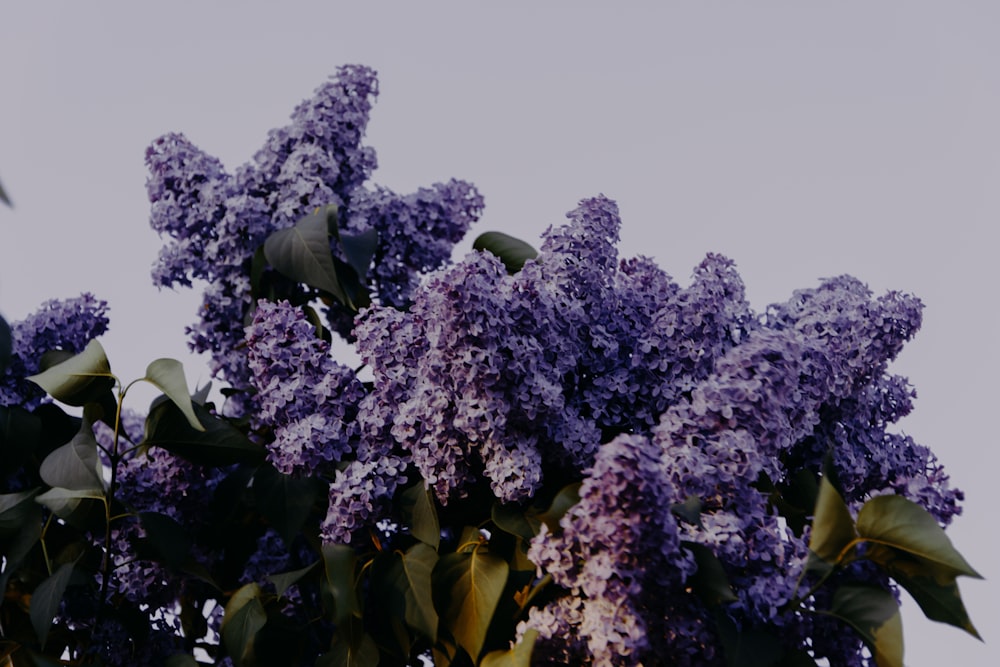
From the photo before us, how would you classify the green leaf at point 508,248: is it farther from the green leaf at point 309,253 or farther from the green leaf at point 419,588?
the green leaf at point 419,588

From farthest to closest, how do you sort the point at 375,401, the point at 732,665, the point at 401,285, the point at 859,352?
the point at 401,285
the point at 859,352
the point at 375,401
the point at 732,665

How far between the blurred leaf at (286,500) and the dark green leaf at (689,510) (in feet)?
1.29

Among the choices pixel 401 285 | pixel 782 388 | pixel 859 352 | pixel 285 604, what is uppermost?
pixel 401 285

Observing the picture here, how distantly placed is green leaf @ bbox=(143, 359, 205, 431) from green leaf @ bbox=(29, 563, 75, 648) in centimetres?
22

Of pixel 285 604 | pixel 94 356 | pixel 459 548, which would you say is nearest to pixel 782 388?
pixel 459 548

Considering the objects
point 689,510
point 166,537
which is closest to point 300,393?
point 166,537

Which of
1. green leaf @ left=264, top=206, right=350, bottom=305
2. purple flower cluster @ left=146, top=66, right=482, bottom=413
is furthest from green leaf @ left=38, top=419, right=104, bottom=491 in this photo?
purple flower cluster @ left=146, top=66, right=482, bottom=413

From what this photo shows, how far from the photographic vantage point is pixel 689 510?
1.03 metres

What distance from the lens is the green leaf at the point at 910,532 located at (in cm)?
103

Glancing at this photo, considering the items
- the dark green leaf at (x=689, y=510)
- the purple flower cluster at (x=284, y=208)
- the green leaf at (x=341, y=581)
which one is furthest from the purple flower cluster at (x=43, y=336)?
the dark green leaf at (x=689, y=510)

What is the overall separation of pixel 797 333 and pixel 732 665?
438 millimetres

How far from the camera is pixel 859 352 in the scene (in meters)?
1.34

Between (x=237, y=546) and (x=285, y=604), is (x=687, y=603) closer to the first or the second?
(x=285, y=604)

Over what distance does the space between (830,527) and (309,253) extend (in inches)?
27.9
